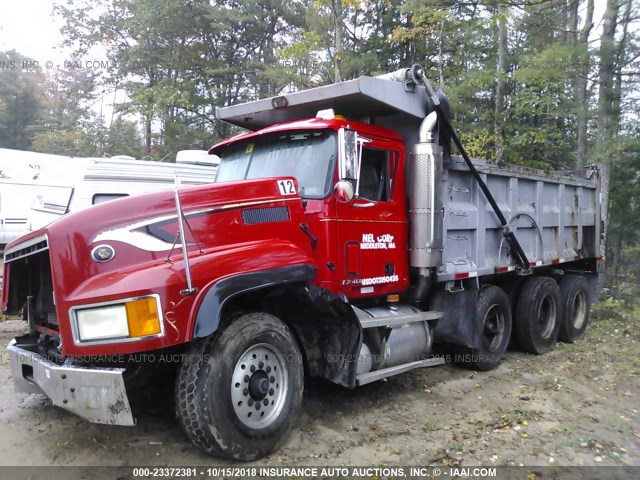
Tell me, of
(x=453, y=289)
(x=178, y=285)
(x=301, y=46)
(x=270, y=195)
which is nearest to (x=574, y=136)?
(x=301, y=46)

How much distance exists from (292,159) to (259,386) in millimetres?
2204

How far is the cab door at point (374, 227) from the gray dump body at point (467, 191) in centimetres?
38

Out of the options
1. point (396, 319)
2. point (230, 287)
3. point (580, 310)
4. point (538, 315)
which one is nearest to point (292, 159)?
point (230, 287)

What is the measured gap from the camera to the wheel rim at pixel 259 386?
149 inches

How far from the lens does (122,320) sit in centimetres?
329

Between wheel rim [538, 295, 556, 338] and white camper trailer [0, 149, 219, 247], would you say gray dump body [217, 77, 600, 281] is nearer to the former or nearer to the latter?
wheel rim [538, 295, 556, 338]

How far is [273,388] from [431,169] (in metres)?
2.91

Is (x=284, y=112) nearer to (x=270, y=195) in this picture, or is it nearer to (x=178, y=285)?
(x=270, y=195)

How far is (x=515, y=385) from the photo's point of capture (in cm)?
604

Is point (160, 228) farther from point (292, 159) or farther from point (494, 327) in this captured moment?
point (494, 327)

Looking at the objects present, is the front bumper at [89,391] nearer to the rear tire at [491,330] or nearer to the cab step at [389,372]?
the cab step at [389,372]

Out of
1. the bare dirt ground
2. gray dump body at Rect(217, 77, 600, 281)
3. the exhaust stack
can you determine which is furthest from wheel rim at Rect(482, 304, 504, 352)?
the exhaust stack

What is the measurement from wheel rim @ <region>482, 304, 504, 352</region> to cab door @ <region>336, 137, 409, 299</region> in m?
1.68

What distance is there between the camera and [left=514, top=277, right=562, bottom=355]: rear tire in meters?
7.38
